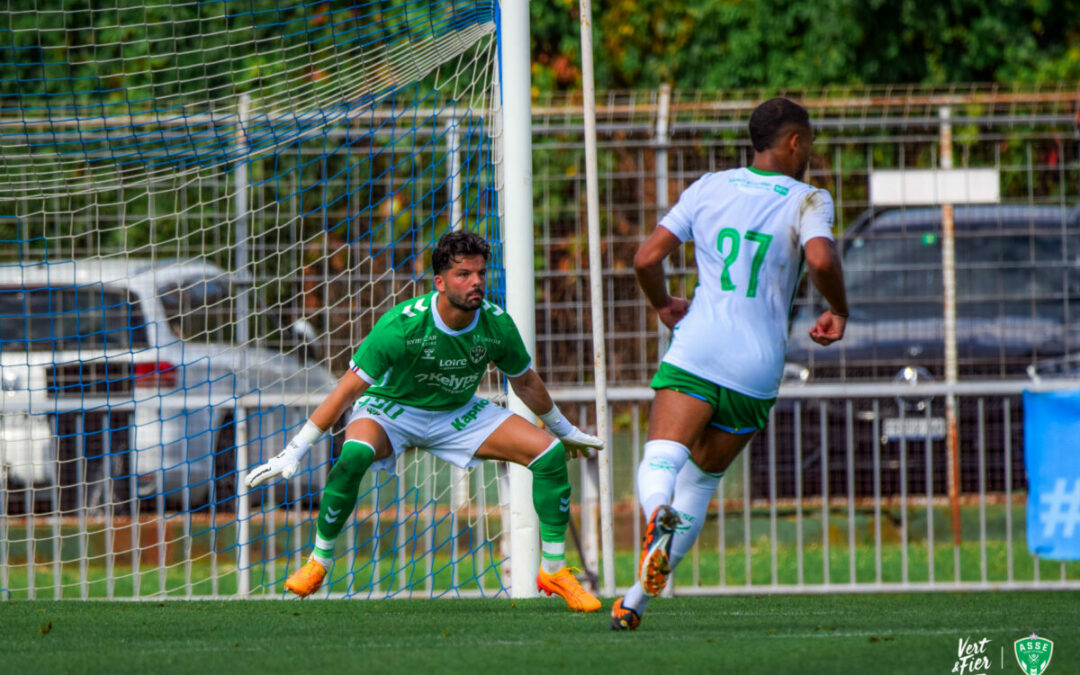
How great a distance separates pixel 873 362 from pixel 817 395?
2.25ft

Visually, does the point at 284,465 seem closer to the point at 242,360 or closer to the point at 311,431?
the point at 311,431

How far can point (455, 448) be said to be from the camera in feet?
20.6

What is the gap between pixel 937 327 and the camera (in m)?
8.49

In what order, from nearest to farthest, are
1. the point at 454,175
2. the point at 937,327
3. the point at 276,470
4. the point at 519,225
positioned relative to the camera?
the point at 276,470 → the point at 519,225 → the point at 454,175 → the point at 937,327

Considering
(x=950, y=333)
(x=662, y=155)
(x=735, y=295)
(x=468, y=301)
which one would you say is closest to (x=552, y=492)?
(x=468, y=301)

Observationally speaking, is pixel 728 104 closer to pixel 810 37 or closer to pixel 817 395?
pixel 817 395

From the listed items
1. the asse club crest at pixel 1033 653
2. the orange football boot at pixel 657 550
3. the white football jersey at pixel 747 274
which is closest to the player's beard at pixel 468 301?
the white football jersey at pixel 747 274

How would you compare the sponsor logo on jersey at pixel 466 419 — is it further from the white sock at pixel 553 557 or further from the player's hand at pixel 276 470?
the player's hand at pixel 276 470

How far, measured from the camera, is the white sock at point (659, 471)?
447cm

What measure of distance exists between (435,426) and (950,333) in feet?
11.5

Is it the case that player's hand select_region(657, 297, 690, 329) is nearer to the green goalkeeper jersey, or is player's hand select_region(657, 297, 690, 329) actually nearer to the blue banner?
the green goalkeeper jersey

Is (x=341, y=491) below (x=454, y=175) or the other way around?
below

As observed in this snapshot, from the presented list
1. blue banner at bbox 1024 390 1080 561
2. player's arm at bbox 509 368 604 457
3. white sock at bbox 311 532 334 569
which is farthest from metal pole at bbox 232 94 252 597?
blue banner at bbox 1024 390 1080 561

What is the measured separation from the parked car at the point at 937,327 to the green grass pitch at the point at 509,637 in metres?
1.78
